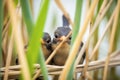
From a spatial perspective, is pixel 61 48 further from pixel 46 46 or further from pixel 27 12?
pixel 27 12

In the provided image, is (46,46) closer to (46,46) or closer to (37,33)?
(46,46)

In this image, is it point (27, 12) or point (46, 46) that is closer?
point (27, 12)

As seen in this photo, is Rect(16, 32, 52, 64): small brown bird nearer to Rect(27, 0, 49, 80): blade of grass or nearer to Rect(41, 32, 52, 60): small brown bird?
Rect(41, 32, 52, 60): small brown bird

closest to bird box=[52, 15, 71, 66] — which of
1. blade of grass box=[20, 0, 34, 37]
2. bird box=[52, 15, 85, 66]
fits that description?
bird box=[52, 15, 85, 66]

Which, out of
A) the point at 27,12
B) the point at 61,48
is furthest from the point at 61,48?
the point at 27,12

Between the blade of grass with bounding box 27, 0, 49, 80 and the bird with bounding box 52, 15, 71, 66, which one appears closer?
the blade of grass with bounding box 27, 0, 49, 80

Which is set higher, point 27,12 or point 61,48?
point 27,12

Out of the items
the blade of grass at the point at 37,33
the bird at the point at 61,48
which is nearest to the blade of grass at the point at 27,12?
the blade of grass at the point at 37,33

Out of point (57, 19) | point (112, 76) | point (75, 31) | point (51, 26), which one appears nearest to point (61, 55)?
point (112, 76)

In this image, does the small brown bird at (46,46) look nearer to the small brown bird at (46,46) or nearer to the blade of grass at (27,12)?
the small brown bird at (46,46)

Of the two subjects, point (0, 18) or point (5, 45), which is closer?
point (0, 18)

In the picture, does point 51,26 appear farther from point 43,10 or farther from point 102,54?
point 43,10
